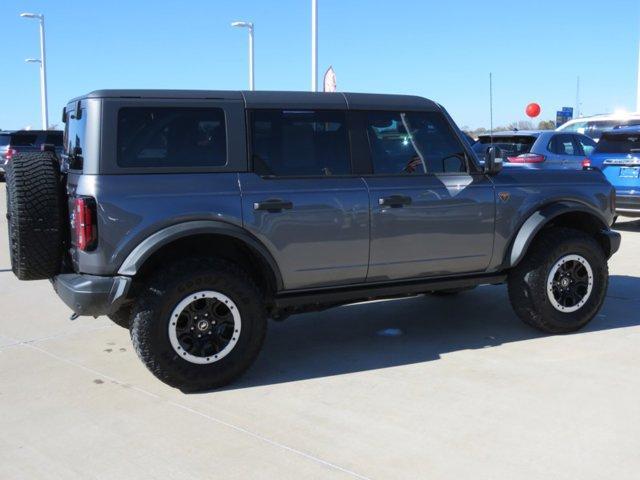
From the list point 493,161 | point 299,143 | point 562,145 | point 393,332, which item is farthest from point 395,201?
point 562,145

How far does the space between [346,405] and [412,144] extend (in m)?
2.08

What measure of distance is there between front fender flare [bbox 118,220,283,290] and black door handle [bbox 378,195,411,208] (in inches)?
37.6

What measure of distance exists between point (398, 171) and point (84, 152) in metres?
2.19

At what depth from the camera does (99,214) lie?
4.23 m

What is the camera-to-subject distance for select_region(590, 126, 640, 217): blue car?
11.0m

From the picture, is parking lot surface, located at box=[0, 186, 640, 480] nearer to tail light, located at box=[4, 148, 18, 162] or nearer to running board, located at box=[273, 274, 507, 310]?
running board, located at box=[273, 274, 507, 310]

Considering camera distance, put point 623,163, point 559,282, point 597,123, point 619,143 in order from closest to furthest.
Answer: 1. point 559,282
2. point 623,163
3. point 619,143
4. point 597,123

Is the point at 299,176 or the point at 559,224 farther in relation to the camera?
the point at 559,224

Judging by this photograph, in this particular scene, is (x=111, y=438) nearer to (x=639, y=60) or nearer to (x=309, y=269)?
(x=309, y=269)

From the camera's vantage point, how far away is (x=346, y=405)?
4289 mm

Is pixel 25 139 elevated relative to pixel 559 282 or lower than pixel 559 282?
elevated

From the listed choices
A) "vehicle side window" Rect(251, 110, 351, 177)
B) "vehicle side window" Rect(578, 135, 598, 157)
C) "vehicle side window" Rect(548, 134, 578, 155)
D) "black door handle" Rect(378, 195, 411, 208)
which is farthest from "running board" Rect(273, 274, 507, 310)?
"vehicle side window" Rect(578, 135, 598, 157)

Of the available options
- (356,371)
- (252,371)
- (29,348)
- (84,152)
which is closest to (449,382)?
(356,371)

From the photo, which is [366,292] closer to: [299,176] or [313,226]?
[313,226]
